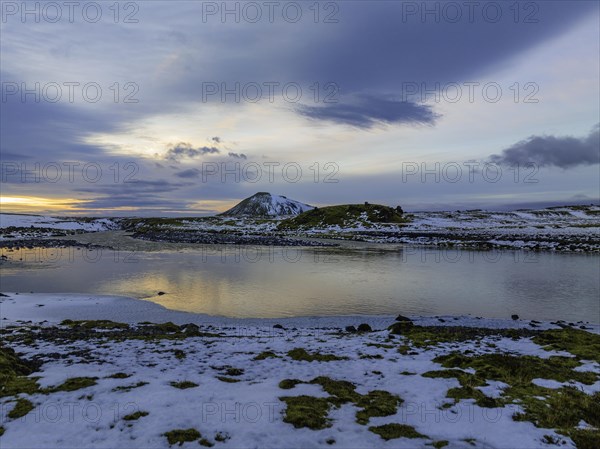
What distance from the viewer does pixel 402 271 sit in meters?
36.5

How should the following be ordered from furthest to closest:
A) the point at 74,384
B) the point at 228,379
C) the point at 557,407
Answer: the point at 228,379 → the point at 74,384 → the point at 557,407

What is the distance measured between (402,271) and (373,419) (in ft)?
95.5

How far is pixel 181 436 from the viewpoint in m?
7.89

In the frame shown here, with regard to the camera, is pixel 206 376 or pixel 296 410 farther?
pixel 206 376

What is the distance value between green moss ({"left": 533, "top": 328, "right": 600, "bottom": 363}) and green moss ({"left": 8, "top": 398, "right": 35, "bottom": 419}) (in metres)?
16.5

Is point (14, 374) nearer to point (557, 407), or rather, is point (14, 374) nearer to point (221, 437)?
point (221, 437)

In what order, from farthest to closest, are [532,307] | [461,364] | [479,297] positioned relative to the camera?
1. [479,297]
2. [532,307]
3. [461,364]

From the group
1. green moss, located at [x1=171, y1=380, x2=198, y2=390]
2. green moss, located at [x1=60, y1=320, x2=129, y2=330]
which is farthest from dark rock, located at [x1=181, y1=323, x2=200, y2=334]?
green moss, located at [x1=171, y1=380, x2=198, y2=390]

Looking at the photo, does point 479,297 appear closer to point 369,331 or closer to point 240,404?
point 369,331

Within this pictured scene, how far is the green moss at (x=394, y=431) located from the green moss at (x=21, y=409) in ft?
26.9

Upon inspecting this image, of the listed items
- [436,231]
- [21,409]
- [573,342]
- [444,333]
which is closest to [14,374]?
[21,409]

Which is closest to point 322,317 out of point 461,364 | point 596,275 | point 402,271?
point 461,364

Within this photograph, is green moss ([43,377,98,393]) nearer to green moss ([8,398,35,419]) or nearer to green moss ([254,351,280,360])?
green moss ([8,398,35,419])

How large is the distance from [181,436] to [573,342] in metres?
14.7
